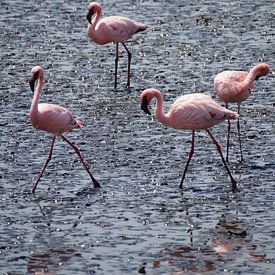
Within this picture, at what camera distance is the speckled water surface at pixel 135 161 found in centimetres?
933

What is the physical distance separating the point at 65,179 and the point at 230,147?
2.08 m

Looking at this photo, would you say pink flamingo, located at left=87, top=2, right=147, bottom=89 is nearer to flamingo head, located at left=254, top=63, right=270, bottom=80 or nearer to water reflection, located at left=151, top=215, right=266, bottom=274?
flamingo head, located at left=254, top=63, right=270, bottom=80

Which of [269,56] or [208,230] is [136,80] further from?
[208,230]

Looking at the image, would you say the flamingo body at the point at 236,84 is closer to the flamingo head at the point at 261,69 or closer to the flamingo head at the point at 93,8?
the flamingo head at the point at 261,69

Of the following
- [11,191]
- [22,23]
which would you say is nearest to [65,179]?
[11,191]

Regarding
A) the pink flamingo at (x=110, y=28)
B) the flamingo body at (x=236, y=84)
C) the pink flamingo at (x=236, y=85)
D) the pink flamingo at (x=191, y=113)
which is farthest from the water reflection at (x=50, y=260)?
the pink flamingo at (x=110, y=28)

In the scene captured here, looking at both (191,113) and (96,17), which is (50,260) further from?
(96,17)

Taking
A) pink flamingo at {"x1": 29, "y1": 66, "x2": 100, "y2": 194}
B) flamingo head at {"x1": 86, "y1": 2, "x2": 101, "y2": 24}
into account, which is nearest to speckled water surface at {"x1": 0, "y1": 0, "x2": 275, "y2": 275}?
pink flamingo at {"x1": 29, "y1": 66, "x2": 100, "y2": 194}

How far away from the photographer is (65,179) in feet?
37.4

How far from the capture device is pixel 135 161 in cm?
1192

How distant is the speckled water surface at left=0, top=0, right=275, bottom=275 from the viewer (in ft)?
30.6

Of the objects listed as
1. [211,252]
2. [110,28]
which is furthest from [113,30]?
[211,252]

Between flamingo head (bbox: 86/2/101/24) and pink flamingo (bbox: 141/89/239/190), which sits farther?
flamingo head (bbox: 86/2/101/24)

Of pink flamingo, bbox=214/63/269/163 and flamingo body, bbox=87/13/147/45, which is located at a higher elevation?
flamingo body, bbox=87/13/147/45
